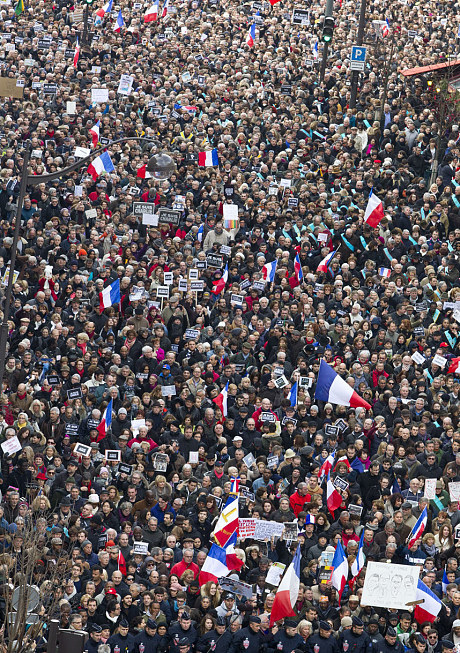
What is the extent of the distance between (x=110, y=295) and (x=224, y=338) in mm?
2150

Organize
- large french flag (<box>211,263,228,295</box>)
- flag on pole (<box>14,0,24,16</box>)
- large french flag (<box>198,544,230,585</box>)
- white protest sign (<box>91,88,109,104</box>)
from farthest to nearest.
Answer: flag on pole (<box>14,0,24,16</box>) < white protest sign (<box>91,88,109,104</box>) < large french flag (<box>211,263,228,295</box>) < large french flag (<box>198,544,230,585</box>)

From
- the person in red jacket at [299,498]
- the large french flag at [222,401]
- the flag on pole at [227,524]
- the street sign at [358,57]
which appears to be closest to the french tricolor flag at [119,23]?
the street sign at [358,57]

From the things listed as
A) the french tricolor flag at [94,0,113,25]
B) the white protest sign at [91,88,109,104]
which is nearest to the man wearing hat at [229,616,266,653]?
the white protest sign at [91,88,109,104]

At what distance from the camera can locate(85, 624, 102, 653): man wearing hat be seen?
57.1 feet

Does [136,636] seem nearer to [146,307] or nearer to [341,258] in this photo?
[146,307]

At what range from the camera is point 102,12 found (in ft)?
122

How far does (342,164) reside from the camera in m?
29.5

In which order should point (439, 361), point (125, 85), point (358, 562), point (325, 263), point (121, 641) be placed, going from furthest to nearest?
point (125, 85)
point (325, 263)
point (439, 361)
point (358, 562)
point (121, 641)

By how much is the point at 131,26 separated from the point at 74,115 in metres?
6.67

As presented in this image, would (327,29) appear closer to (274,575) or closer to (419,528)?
(419,528)

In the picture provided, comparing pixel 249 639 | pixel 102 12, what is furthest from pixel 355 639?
pixel 102 12

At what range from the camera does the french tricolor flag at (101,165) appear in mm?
27938

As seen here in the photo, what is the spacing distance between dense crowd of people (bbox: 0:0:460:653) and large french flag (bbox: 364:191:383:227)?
211mm

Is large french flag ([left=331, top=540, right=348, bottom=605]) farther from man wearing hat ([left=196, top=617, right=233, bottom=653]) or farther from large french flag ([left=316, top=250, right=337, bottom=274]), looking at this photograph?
large french flag ([left=316, top=250, right=337, bottom=274])
